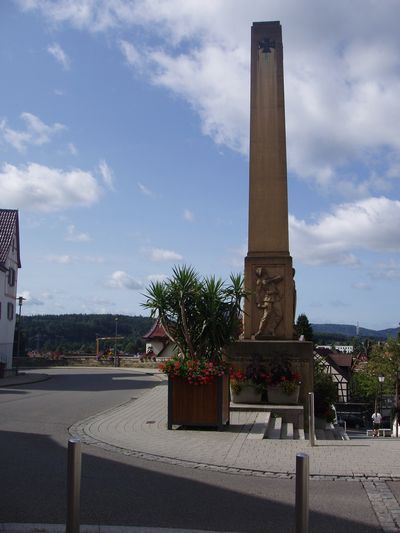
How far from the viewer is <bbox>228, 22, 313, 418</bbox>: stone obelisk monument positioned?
51.4ft

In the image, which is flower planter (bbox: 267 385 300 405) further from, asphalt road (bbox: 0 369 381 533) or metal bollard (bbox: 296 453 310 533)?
metal bollard (bbox: 296 453 310 533)

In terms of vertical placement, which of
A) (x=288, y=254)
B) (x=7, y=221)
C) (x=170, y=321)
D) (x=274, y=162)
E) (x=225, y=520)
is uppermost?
(x=7, y=221)

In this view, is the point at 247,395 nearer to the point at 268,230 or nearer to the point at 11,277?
the point at 268,230

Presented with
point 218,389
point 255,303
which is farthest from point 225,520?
point 255,303

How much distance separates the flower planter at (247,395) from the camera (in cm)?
1446

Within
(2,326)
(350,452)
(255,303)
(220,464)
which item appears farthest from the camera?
(2,326)

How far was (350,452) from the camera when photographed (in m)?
9.72

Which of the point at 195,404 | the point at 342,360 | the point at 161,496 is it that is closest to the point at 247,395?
the point at 195,404

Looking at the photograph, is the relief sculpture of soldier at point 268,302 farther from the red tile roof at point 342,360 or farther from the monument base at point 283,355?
the red tile roof at point 342,360

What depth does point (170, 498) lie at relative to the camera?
664 centimetres

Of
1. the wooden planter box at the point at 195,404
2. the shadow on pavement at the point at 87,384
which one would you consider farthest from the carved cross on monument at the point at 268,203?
the shadow on pavement at the point at 87,384

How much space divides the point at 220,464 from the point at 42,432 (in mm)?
4439

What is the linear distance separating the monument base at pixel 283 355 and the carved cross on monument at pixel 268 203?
738 mm

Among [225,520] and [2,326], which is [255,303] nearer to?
[225,520]
